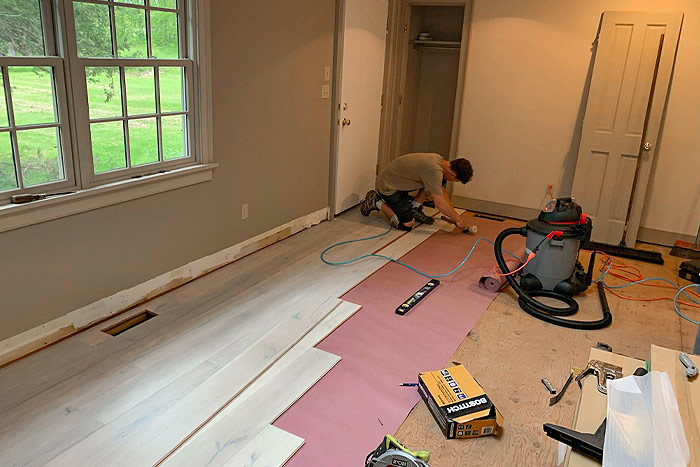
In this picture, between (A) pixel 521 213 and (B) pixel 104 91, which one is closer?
(B) pixel 104 91

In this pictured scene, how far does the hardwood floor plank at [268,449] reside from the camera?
7.03ft

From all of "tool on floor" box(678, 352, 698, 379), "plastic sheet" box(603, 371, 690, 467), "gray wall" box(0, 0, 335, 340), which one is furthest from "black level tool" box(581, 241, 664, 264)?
"plastic sheet" box(603, 371, 690, 467)

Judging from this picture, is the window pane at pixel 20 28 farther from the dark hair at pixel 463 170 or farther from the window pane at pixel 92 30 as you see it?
the dark hair at pixel 463 170

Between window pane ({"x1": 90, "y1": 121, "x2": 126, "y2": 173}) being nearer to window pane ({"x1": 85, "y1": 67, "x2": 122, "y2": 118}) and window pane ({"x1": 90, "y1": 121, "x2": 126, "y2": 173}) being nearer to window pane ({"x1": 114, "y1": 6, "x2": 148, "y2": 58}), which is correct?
window pane ({"x1": 85, "y1": 67, "x2": 122, "y2": 118})

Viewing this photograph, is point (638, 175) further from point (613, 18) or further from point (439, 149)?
point (439, 149)

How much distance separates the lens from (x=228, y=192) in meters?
3.96

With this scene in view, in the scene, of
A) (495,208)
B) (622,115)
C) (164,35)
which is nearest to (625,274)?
(622,115)

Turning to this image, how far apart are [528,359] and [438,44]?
4503mm

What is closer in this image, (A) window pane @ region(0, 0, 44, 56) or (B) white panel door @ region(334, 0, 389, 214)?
(A) window pane @ region(0, 0, 44, 56)

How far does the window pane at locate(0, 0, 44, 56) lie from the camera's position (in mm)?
2469

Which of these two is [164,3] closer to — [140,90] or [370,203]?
[140,90]

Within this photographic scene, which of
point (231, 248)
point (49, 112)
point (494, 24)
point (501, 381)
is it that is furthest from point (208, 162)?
point (494, 24)

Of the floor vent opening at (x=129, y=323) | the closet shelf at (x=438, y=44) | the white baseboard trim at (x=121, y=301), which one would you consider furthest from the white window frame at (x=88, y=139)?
the closet shelf at (x=438, y=44)

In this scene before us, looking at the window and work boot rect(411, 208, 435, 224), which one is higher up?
the window
